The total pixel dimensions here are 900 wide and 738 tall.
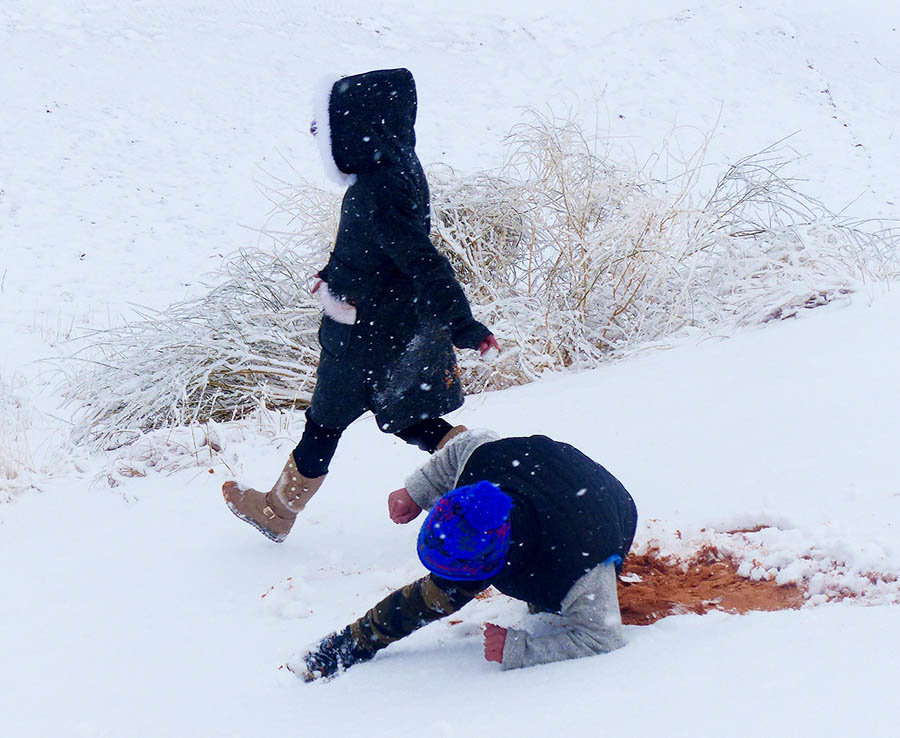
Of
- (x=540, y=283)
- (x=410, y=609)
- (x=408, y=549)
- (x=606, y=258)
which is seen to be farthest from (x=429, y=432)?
(x=540, y=283)

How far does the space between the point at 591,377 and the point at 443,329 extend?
1.66 meters

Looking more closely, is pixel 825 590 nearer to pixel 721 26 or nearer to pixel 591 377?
pixel 591 377

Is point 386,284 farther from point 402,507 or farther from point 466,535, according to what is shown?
point 466,535

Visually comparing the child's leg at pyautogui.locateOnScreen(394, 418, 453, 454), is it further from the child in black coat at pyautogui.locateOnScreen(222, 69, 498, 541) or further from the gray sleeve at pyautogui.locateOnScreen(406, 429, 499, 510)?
the gray sleeve at pyautogui.locateOnScreen(406, 429, 499, 510)

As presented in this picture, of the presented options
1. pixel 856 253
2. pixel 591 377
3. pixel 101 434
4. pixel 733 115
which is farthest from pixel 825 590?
pixel 733 115

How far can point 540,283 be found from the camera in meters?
4.80

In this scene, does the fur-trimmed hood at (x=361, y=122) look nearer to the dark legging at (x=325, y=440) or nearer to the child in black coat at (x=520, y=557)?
the dark legging at (x=325, y=440)

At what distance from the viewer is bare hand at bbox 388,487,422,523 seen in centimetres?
224

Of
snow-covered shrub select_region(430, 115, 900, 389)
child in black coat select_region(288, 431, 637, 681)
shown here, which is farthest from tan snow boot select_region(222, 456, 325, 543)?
snow-covered shrub select_region(430, 115, 900, 389)

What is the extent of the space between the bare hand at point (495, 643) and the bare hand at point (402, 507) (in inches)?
16.7

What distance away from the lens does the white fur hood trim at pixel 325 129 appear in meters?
2.36

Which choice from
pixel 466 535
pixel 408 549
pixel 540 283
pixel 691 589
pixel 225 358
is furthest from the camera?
Answer: pixel 540 283

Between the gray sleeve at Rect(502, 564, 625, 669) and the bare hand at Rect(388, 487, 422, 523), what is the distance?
1.53ft

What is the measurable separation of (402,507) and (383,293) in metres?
0.61
